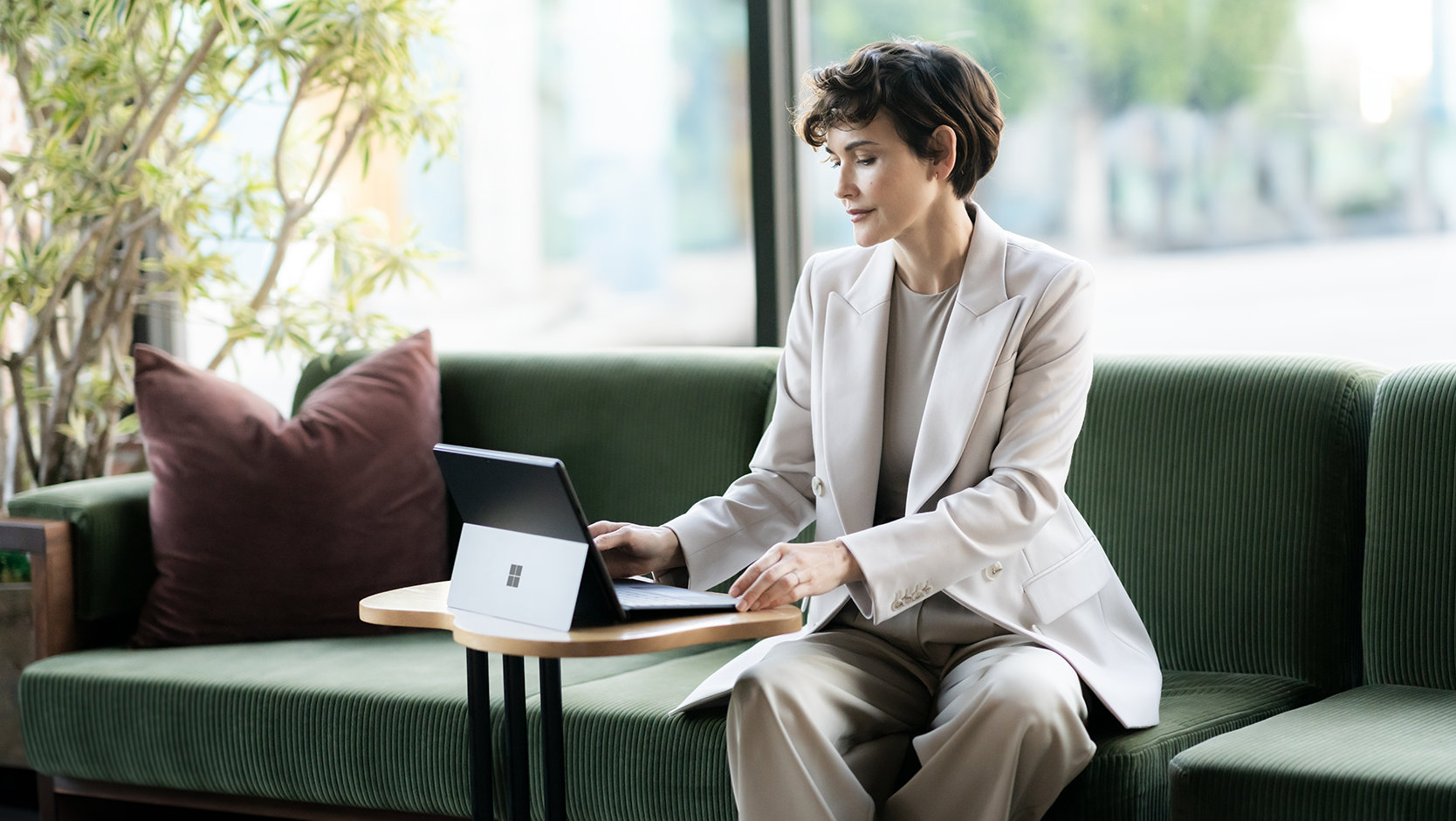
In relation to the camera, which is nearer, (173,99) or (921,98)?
(921,98)

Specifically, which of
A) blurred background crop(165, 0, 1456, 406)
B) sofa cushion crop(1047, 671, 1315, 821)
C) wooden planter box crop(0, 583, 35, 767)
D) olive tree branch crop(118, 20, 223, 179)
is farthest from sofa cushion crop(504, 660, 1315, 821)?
olive tree branch crop(118, 20, 223, 179)

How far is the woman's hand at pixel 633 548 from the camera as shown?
6.45 feet

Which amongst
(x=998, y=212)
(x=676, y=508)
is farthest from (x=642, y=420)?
(x=998, y=212)

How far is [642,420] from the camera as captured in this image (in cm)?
281

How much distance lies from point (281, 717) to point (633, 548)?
0.76 metres

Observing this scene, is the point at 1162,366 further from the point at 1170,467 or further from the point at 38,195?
the point at 38,195

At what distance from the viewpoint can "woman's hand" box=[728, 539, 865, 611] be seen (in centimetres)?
171

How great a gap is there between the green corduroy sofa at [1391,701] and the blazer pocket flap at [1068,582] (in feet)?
0.89

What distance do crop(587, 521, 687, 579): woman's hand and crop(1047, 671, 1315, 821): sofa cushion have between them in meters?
0.59

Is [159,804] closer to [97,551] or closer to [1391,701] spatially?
[97,551]

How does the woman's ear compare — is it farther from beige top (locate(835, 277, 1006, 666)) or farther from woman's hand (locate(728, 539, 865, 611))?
woman's hand (locate(728, 539, 865, 611))

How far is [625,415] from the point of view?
283 cm

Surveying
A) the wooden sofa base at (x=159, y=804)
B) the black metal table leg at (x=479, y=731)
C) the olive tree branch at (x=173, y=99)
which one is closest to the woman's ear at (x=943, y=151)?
the black metal table leg at (x=479, y=731)

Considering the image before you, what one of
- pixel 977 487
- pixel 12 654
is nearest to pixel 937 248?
pixel 977 487
